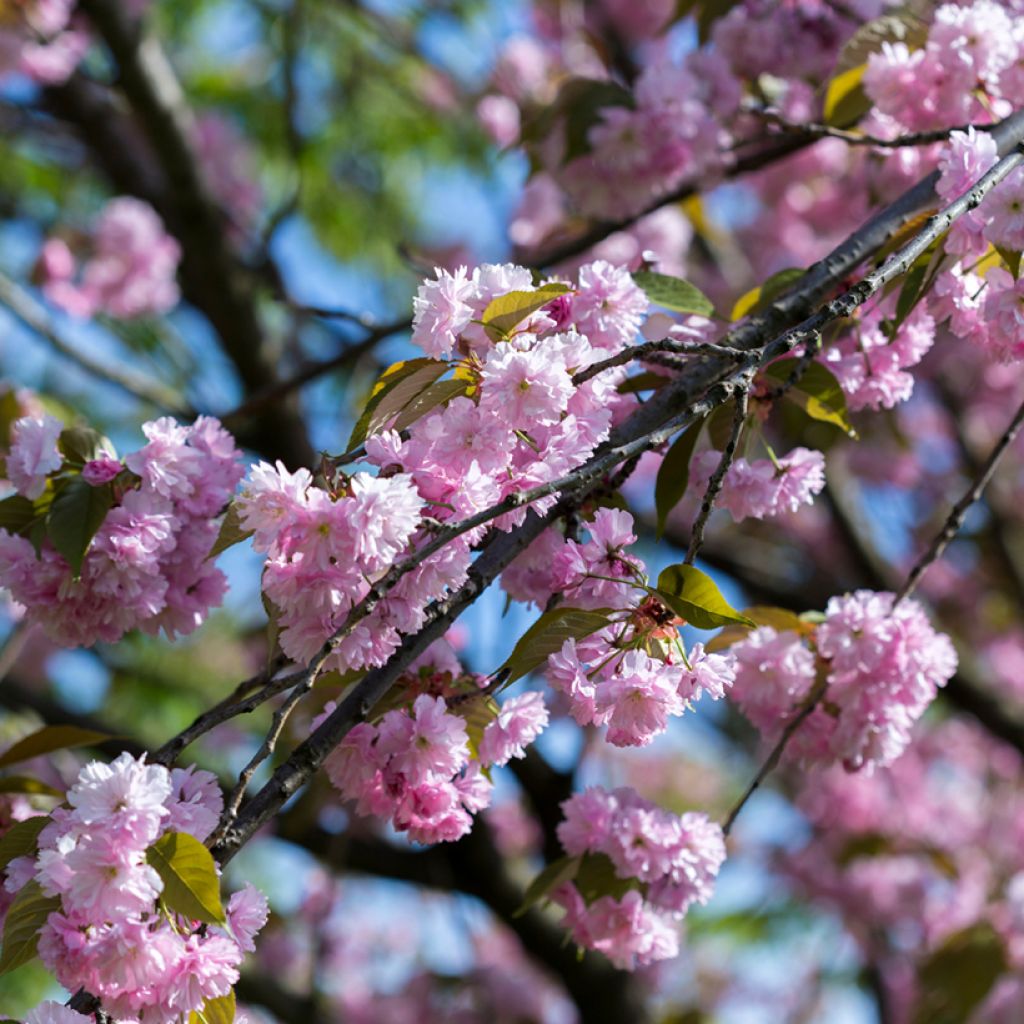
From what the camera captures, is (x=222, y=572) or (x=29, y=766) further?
(x=29, y=766)

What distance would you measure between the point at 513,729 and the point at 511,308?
0.36 meters

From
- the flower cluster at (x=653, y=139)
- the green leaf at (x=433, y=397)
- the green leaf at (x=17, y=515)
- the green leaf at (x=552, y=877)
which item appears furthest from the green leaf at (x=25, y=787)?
the flower cluster at (x=653, y=139)

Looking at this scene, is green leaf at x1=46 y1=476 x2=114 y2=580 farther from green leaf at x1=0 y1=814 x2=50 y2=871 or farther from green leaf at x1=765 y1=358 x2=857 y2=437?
green leaf at x1=765 y1=358 x2=857 y2=437

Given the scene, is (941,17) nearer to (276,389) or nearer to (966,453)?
(276,389)

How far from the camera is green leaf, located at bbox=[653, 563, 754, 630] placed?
0.92m

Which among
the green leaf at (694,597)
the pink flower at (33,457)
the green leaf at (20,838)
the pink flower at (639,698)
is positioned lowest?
the green leaf at (20,838)

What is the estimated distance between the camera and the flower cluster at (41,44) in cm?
302

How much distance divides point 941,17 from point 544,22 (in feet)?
11.3

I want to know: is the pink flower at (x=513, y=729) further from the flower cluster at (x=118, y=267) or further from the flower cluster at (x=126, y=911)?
the flower cluster at (x=118, y=267)

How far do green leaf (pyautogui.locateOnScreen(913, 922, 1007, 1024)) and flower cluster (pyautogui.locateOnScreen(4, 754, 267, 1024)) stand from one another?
173cm

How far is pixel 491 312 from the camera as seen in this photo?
3.25ft

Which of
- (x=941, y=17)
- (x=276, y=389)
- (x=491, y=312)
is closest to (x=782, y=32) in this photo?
(x=941, y=17)

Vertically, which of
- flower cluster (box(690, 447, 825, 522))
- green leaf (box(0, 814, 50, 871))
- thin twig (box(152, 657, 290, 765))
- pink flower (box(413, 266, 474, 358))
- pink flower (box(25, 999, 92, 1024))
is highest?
flower cluster (box(690, 447, 825, 522))

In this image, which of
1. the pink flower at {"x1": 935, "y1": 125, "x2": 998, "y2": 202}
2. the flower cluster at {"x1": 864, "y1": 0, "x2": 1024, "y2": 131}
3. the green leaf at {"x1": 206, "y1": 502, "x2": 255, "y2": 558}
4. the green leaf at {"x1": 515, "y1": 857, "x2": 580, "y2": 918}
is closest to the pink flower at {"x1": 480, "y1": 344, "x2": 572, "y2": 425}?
the green leaf at {"x1": 206, "y1": 502, "x2": 255, "y2": 558}
